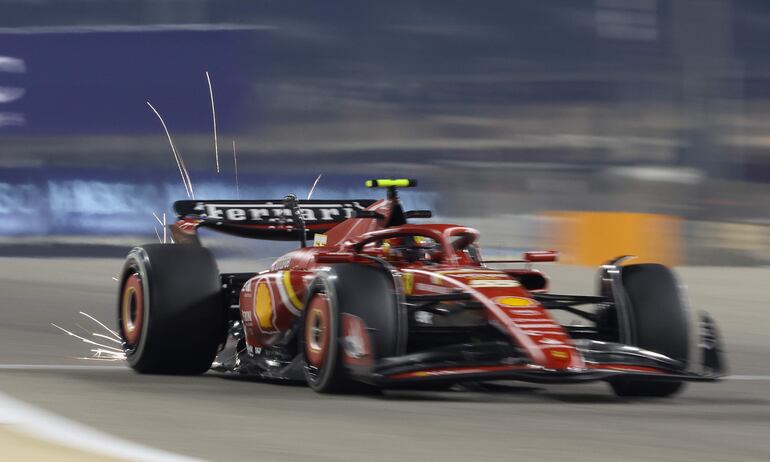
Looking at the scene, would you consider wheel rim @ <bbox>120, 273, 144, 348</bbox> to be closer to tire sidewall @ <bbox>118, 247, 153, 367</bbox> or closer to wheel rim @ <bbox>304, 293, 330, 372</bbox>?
tire sidewall @ <bbox>118, 247, 153, 367</bbox>

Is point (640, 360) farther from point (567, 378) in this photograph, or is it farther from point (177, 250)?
point (177, 250)

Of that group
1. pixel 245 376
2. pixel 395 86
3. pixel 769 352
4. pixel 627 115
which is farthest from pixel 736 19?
pixel 245 376

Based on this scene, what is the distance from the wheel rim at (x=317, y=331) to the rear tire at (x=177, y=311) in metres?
1.29

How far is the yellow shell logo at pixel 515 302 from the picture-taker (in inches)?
313

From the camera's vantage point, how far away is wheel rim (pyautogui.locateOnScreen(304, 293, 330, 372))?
819 centimetres

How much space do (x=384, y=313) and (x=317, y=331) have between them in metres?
0.59

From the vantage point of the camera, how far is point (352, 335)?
794 centimetres

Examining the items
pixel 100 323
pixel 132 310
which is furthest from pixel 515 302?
pixel 100 323

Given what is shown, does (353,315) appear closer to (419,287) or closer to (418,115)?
(419,287)

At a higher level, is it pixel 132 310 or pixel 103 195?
pixel 103 195

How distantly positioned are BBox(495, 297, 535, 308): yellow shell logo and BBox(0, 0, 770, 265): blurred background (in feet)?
33.1

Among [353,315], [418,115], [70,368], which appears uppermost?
[418,115]

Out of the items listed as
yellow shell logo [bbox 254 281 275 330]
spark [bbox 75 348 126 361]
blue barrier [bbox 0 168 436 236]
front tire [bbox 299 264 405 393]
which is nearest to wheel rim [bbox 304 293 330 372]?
front tire [bbox 299 264 405 393]

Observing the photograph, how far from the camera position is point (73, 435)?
6285mm
